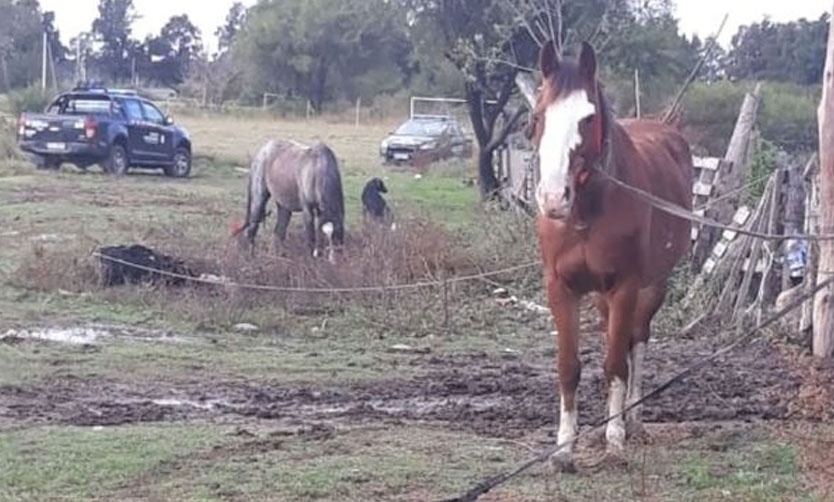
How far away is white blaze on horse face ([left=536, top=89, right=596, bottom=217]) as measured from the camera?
7.09 m

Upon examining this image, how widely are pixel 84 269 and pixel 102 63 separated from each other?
77.4m

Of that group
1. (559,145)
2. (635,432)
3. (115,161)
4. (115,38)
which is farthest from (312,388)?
(115,38)

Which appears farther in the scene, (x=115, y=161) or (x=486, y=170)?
(x=115, y=161)

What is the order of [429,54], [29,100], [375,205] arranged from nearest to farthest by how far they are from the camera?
[375,205] → [429,54] → [29,100]

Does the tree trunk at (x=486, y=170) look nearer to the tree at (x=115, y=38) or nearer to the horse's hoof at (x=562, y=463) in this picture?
the horse's hoof at (x=562, y=463)

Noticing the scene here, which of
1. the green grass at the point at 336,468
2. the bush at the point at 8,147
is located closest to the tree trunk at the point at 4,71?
the bush at the point at 8,147

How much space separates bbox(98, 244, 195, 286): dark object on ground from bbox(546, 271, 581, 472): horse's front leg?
741 centimetres

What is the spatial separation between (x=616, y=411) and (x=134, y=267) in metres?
7.75

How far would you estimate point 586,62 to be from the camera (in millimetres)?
7523

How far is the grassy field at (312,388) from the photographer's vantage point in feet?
24.9

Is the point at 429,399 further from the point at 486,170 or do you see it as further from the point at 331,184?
the point at 486,170

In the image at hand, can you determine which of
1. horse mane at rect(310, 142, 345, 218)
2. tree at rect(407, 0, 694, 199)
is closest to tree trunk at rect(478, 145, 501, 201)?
tree at rect(407, 0, 694, 199)

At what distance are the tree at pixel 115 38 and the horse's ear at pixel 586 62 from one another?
270 feet

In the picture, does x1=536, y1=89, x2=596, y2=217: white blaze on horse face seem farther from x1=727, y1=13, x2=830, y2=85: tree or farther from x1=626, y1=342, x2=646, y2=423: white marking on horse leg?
x1=727, y1=13, x2=830, y2=85: tree
